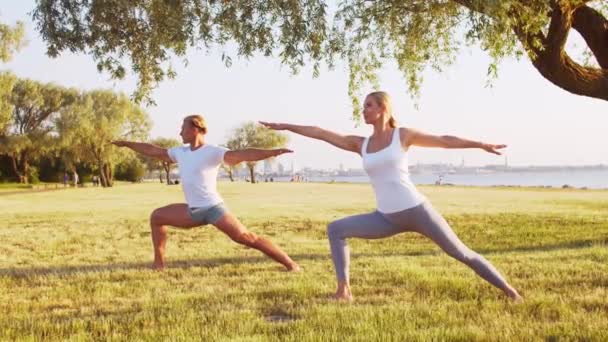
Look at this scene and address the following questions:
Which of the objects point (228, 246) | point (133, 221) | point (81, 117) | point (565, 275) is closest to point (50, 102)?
point (81, 117)

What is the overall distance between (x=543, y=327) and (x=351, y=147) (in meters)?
2.57

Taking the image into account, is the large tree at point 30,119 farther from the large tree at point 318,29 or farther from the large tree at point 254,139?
the large tree at point 318,29

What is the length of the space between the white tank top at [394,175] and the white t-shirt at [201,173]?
8.91ft

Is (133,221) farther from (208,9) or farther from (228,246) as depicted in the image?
(208,9)

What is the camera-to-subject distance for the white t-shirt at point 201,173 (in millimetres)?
8523

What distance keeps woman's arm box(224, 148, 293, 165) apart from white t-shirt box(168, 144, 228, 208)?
11 centimetres

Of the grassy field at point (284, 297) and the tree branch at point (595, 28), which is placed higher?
the tree branch at point (595, 28)

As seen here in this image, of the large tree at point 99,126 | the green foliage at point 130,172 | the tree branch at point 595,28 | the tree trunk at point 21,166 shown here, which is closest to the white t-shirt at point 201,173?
the tree branch at point 595,28

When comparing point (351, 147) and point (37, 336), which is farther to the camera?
point (351, 147)

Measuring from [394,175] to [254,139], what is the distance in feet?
340

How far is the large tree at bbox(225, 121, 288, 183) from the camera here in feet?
340

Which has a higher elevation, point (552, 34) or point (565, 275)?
point (552, 34)

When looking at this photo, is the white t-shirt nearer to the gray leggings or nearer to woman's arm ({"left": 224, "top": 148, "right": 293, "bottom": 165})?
woman's arm ({"left": 224, "top": 148, "right": 293, "bottom": 165})

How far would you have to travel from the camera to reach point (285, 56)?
40.2ft
